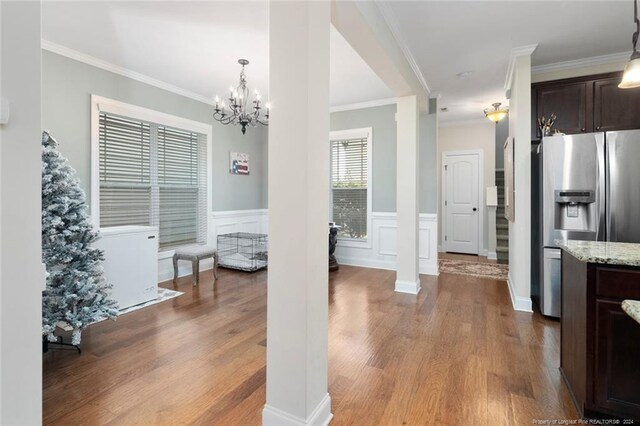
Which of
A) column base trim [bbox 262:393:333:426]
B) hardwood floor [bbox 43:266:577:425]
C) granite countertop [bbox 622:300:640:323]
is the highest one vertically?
granite countertop [bbox 622:300:640:323]

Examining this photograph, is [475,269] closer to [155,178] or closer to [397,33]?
[397,33]

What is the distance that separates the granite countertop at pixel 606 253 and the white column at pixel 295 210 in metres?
1.31

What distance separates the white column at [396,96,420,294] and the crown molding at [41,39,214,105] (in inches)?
117

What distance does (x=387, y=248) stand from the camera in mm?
5152

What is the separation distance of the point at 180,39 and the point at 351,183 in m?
3.31

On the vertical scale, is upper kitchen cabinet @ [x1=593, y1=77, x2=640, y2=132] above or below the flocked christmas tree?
above

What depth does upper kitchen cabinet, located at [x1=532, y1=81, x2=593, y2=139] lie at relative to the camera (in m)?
3.46

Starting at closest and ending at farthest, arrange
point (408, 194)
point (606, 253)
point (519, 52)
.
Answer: point (606, 253), point (519, 52), point (408, 194)

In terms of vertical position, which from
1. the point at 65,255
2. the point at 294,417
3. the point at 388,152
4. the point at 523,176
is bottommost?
the point at 294,417

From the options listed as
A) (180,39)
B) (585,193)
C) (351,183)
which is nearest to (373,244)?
(351,183)

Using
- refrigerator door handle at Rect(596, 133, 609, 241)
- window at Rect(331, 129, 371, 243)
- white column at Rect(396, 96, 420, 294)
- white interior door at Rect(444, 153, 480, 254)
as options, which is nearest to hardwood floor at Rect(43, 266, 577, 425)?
white column at Rect(396, 96, 420, 294)

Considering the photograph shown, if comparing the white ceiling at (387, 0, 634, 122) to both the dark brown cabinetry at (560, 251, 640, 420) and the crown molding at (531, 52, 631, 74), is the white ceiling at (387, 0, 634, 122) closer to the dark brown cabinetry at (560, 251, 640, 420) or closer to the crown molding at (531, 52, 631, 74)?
the crown molding at (531, 52, 631, 74)

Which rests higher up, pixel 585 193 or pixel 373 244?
pixel 585 193

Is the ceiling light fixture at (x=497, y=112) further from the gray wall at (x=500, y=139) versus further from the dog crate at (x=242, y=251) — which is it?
the dog crate at (x=242, y=251)
